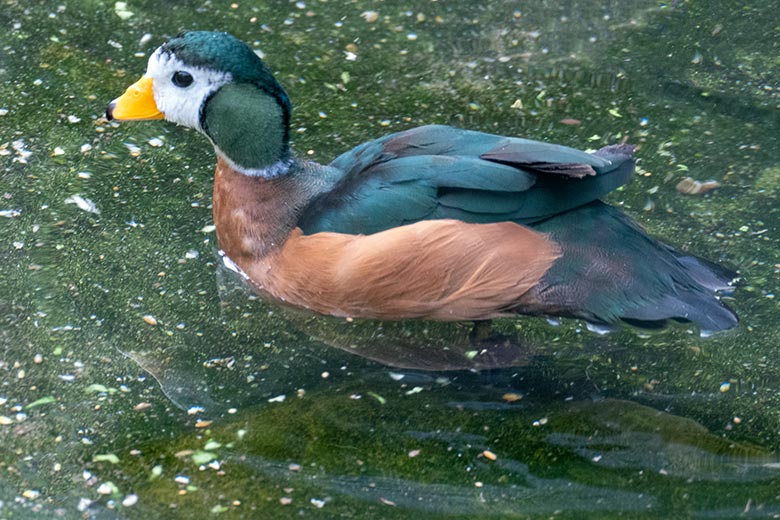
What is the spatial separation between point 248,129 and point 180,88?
31 centimetres

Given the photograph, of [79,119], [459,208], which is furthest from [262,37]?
[459,208]

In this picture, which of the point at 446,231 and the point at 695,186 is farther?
the point at 695,186

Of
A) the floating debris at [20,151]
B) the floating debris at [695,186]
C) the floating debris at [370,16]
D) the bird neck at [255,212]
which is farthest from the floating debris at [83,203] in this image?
the floating debris at [695,186]

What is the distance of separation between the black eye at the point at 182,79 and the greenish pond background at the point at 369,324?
0.63m

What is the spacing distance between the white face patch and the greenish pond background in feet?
1.69

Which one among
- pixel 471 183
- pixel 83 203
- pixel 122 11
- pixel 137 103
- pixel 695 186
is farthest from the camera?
pixel 122 11

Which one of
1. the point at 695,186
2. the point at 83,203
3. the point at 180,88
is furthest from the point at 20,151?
the point at 695,186

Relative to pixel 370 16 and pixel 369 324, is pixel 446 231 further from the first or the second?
pixel 370 16

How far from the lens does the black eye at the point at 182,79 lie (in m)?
4.23

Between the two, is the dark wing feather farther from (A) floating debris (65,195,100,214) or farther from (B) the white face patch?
(A) floating debris (65,195,100,214)

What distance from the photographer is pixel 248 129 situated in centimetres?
431

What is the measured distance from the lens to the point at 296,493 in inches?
132

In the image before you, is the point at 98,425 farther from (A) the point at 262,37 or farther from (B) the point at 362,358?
(A) the point at 262,37

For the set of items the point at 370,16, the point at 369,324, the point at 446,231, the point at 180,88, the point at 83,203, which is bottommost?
the point at 369,324
